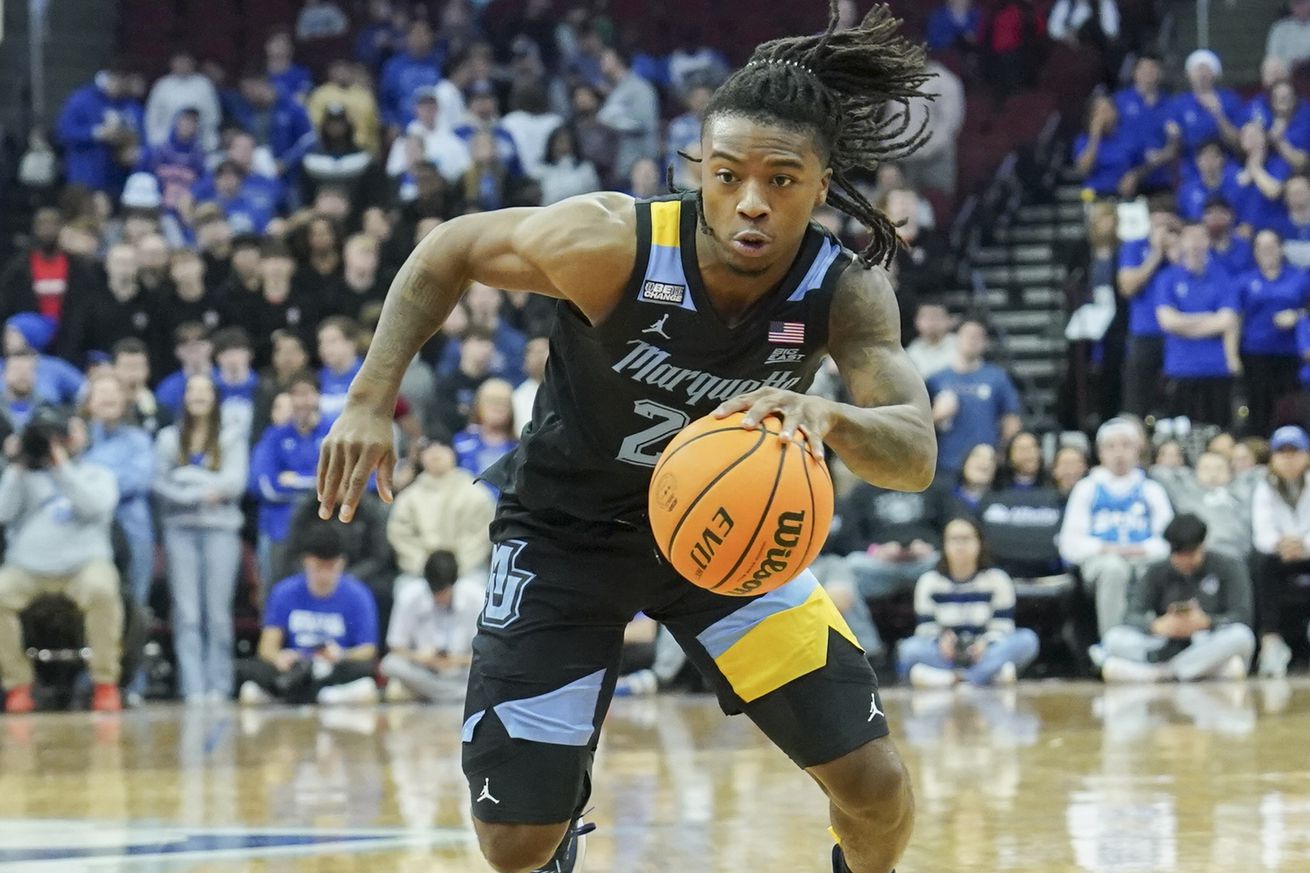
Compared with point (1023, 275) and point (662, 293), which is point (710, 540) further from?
point (1023, 275)

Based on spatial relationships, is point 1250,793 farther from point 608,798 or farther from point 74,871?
point 74,871

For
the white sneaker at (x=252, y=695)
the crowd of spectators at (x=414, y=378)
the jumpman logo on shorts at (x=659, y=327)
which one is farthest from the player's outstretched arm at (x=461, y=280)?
the white sneaker at (x=252, y=695)

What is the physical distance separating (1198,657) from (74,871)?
767 centimetres

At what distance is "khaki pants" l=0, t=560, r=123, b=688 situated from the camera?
11264mm

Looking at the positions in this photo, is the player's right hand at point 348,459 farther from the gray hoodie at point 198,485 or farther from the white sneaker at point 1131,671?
the white sneaker at point 1131,671

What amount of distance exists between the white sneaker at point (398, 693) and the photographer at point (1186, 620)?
165 inches

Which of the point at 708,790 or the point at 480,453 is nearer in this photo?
the point at 708,790

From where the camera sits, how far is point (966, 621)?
11.7m

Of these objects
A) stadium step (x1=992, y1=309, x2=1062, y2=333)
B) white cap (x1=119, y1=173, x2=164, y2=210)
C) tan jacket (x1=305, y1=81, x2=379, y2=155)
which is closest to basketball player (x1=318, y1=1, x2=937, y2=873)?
white cap (x1=119, y1=173, x2=164, y2=210)

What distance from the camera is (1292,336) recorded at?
13695 millimetres

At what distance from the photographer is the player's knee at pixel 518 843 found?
458 centimetres

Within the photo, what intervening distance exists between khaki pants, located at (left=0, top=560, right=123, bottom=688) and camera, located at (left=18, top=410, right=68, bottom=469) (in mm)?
639

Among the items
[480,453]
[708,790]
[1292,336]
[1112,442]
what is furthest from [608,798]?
[1292,336]

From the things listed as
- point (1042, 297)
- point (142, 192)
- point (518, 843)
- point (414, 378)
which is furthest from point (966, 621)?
point (518, 843)
